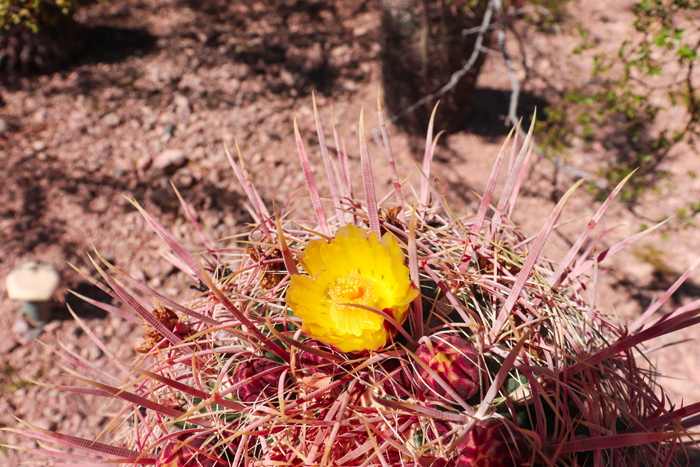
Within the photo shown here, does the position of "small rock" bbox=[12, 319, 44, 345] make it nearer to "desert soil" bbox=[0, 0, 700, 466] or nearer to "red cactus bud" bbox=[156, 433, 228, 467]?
"desert soil" bbox=[0, 0, 700, 466]

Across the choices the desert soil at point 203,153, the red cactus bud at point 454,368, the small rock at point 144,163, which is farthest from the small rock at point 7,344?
the red cactus bud at point 454,368

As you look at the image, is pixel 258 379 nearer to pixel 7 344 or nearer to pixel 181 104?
pixel 7 344

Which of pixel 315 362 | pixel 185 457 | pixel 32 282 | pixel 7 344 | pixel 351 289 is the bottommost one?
pixel 7 344

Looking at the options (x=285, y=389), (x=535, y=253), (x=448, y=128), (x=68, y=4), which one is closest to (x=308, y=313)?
(x=285, y=389)

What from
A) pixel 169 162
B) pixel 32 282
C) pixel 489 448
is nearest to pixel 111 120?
pixel 169 162

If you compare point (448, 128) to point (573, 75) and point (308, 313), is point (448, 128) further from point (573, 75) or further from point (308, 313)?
point (308, 313)

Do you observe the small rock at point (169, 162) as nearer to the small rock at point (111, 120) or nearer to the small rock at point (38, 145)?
the small rock at point (111, 120)

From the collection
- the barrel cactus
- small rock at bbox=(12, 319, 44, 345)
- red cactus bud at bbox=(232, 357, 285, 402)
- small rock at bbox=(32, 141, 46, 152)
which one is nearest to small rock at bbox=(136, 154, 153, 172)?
small rock at bbox=(32, 141, 46, 152)
